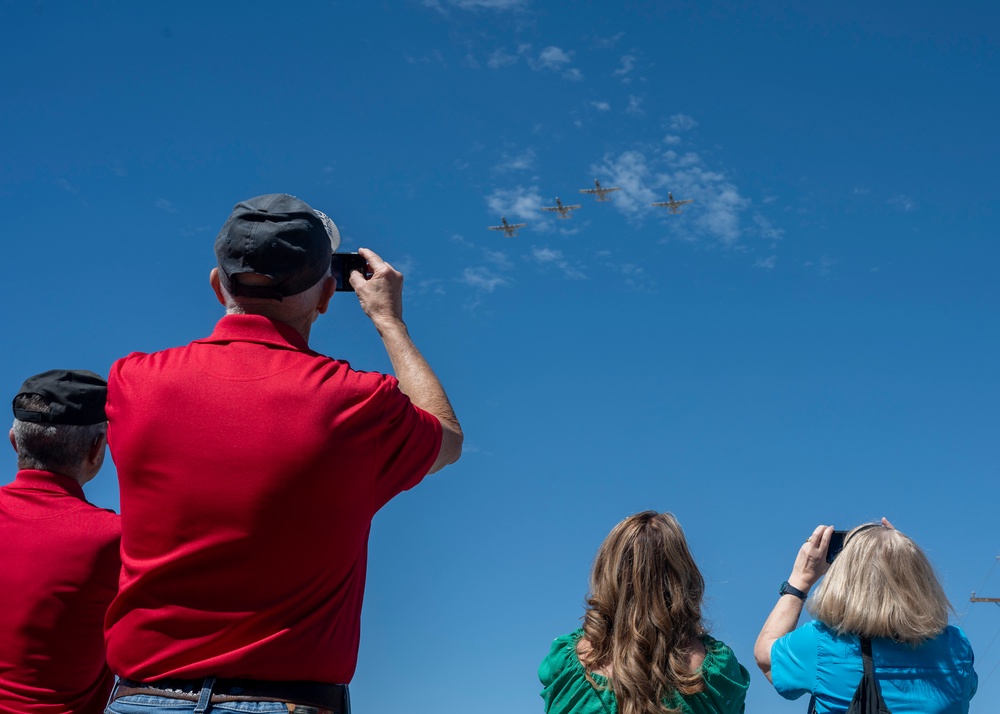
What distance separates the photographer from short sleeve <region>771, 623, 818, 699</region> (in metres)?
4.41

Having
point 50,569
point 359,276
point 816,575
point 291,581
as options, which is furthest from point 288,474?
point 816,575

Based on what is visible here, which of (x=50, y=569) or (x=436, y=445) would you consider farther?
(x=50, y=569)

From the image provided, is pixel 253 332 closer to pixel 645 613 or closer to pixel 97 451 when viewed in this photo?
pixel 97 451

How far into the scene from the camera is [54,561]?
3846mm

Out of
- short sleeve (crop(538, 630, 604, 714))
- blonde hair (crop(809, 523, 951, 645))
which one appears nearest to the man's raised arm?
short sleeve (crop(538, 630, 604, 714))

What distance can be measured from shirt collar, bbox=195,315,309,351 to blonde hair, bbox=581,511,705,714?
2.03m

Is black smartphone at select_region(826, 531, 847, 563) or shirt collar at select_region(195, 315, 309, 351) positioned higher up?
black smartphone at select_region(826, 531, 847, 563)

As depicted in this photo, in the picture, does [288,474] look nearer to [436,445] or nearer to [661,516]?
[436,445]

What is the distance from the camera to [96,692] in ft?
12.8

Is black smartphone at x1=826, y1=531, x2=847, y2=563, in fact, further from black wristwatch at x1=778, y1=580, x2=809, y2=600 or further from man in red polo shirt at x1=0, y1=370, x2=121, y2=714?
man in red polo shirt at x1=0, y1=370, x2=121, y2=714

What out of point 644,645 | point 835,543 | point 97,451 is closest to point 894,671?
point 835,543

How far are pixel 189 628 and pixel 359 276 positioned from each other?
1336 mm

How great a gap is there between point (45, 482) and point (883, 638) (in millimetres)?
3795

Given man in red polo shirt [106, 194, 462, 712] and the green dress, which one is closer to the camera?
man in red polo shirt [106, 194, 462, 712]
